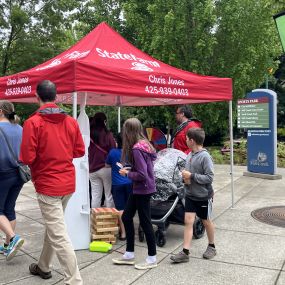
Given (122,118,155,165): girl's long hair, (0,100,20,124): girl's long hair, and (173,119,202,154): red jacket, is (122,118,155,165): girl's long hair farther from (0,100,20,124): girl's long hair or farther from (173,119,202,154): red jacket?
(173,119,202,154): red jacket

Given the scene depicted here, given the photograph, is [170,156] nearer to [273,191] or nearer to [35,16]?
[273,191]

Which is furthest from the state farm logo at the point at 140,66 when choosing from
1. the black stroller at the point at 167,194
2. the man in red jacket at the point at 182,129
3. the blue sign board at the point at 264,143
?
the blue sign board at the point at 264,143

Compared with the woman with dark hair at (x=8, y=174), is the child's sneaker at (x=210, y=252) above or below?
below

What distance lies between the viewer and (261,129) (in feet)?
37.1

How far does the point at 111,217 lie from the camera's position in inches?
206

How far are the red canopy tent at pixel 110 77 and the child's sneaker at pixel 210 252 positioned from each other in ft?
6.87

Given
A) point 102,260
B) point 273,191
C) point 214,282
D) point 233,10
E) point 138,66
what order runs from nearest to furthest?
point 214,282 < point 102,260 < point 138,66 < point 273,191 < point 233,10

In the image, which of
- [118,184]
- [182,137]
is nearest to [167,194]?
[118,184]

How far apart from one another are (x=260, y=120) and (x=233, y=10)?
4844 mm

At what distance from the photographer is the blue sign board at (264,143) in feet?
36.0

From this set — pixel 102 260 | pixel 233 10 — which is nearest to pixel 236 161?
pixel 233 10

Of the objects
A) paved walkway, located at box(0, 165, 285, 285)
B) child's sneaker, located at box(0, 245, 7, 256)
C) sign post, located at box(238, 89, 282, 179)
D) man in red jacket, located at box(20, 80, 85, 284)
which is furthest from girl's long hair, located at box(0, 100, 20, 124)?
sign post, located at box(238, 89, 282, 179)

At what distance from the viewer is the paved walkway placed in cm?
412

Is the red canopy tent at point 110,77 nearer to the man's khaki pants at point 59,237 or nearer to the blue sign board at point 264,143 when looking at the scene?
the man's khaki pants at point 59,237
